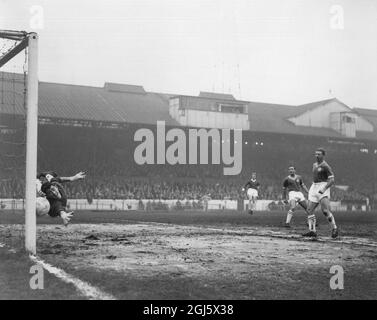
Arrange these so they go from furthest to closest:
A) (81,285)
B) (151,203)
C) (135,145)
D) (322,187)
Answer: (135,145), (151,203), (322,187), (81,285)

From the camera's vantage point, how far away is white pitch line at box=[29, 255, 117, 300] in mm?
5075

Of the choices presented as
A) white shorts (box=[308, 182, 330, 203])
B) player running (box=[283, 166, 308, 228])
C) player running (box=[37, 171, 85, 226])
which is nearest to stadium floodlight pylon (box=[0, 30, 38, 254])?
player running (box=[37, 171, 85, 226])

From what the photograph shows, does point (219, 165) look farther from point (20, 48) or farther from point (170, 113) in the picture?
point (20, 48)

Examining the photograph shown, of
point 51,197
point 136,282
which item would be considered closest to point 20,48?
point 51,197

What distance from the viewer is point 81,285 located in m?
5.63

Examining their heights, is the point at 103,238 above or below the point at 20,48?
below

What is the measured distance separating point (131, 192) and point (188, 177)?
5.86 metres

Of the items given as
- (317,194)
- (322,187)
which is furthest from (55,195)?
Answer: (322,187)

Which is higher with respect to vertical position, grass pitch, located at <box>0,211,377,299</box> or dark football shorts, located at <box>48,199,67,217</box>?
dark football shorts, located at <box>48,199,67,217</box>

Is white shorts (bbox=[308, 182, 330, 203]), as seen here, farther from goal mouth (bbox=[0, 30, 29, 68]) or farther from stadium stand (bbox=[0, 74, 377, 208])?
stadium stand (bbox=[0, 74, 377, 208])

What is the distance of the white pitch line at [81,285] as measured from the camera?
Answer: 5075mm

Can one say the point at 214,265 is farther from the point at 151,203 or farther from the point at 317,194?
the point at 151,203

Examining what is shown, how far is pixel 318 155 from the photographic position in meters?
11.9
